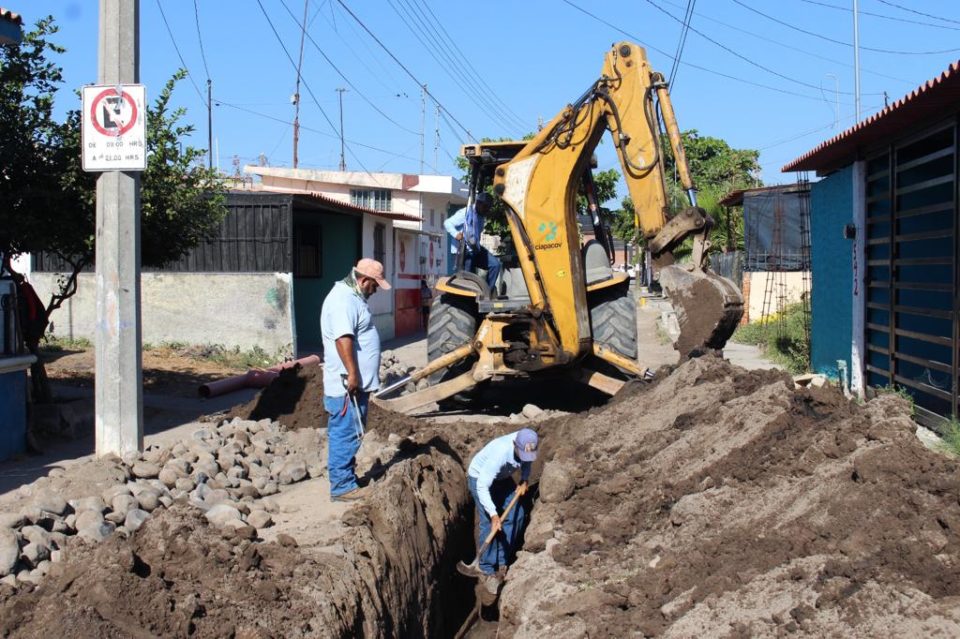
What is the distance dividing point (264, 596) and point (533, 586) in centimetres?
210

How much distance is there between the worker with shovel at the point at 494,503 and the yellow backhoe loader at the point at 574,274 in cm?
257

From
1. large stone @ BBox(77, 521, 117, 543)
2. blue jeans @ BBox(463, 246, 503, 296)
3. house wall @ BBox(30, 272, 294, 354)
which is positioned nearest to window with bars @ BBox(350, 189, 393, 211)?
house wall @ BBox(30, 272, 294, 354)

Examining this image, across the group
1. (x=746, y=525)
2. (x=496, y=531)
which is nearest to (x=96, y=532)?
(x=496, y=531)

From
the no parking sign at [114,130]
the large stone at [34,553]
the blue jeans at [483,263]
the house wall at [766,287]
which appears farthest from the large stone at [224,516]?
the house wall at [766,287]

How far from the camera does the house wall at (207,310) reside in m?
18.0

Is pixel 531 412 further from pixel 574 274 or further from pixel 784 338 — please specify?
pixel 784 338

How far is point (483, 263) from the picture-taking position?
37.8 feet

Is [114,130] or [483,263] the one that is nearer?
[114,130]

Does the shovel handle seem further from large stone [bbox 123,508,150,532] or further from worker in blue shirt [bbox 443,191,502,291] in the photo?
worker in blue shirt [bbox 443,191,502,291]

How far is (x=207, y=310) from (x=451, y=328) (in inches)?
349

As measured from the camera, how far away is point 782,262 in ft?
80.1

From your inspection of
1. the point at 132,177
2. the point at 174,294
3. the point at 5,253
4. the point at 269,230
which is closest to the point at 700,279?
Result: the point at 132,177

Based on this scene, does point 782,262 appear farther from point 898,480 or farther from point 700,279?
point 898,480

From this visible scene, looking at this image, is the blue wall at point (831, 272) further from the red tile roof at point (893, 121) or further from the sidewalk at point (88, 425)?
the sidewalk at point (88, 425)
